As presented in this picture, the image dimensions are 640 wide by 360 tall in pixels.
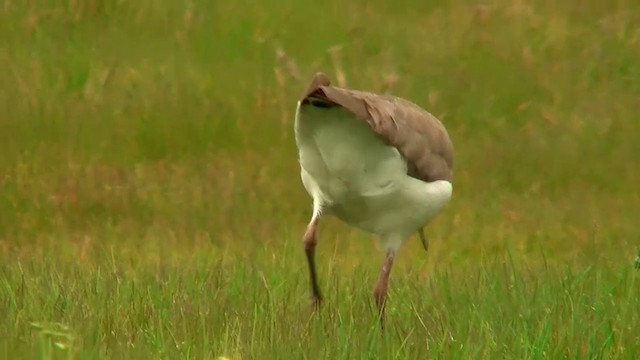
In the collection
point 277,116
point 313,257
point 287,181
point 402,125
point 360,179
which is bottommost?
point 287,181

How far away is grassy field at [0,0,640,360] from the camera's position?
5.76 metres

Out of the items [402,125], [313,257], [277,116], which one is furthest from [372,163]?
[277,116]

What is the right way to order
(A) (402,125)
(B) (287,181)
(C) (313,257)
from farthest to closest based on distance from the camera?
(B) (287,181)
(C) (313,257)
(A) (402,125)

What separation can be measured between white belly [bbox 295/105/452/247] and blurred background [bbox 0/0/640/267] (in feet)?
6.58

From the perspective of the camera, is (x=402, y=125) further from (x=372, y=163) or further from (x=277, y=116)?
(x=277, y=116)

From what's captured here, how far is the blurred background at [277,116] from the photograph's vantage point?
998cm

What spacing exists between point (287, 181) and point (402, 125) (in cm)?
431

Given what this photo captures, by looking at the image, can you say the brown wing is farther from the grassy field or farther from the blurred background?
the blurred background

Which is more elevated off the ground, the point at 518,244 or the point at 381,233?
the point at 381,233

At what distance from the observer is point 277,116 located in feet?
37.7

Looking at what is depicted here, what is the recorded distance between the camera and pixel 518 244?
32.1ft

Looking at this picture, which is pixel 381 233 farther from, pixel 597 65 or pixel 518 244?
pixel 597 65

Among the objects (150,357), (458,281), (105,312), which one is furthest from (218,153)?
(150,357)

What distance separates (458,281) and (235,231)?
10.1 feet
